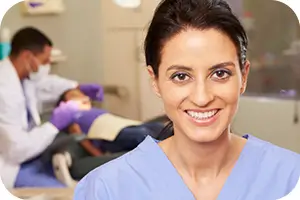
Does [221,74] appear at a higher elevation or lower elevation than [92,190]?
higher

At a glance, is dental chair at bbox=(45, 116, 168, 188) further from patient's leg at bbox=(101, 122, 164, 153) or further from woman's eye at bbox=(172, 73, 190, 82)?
woman's eye at bbox=(172, 73, 190, 82)

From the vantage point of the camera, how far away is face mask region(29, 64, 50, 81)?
35.7 inches

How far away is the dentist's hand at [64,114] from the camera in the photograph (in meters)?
0.90

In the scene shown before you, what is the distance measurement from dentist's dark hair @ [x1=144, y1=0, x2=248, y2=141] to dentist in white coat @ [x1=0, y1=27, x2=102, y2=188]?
365 mm

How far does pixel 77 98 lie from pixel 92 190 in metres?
0.34

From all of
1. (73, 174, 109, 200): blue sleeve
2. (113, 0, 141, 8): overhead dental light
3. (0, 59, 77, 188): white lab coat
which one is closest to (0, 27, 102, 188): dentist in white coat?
(0, 59, 77, 188): white lab coat

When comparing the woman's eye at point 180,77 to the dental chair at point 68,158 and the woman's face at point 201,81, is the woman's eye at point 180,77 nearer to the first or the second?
the woman's face at point 201,81

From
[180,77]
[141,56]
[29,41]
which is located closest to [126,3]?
[141,56]

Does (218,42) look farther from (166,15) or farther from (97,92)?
(97,92)

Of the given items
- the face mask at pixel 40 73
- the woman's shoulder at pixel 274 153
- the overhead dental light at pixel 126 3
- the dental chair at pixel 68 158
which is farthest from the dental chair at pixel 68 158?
the woman's shoulder at pixel 274 153

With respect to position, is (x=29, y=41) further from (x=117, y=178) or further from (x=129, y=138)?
(x=117, y=178)

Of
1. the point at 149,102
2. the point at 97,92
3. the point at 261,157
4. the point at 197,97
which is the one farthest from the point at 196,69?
the point at 97,92

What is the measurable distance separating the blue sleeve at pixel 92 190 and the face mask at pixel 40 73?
0.35m

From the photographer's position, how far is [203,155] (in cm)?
59
